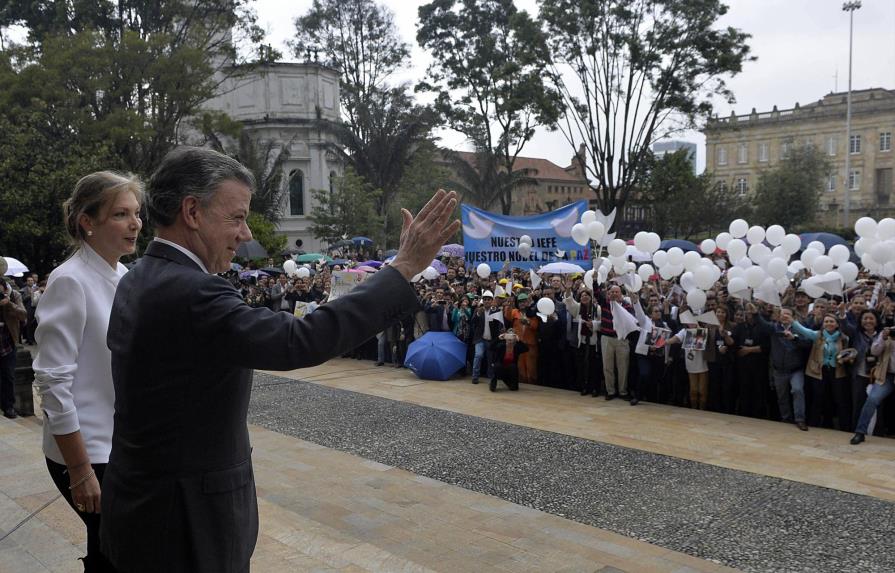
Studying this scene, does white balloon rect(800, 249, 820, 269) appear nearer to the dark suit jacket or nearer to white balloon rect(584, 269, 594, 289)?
white balloon rect(584, 269, 594, 289)

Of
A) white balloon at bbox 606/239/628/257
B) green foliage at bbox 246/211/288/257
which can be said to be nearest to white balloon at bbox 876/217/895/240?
white balloon at bbox 606/239/628/257

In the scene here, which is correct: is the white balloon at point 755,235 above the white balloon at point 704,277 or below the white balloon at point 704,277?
above

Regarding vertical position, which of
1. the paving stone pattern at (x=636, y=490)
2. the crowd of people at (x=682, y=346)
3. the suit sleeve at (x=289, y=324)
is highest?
the suit sleeve at (x=289, y=324)

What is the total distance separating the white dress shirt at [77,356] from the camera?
2.34m

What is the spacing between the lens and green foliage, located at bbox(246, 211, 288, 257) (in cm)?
2878

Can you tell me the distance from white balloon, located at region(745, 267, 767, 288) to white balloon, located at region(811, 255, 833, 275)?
3.94ft

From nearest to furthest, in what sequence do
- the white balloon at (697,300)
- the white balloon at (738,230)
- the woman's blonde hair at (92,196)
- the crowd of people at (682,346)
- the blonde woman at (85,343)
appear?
the blonde woman at (85,343)
the woman's blonde hair at (92,196)
the crowd of people at (682,346)
the white balloon at (697,300)
the white balloon at (738,230)

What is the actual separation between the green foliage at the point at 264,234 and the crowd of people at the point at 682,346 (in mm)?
15439

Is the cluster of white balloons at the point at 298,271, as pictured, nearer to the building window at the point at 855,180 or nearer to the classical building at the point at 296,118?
the classical building at the point at 296,118

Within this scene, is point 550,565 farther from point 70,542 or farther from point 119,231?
point 119,231

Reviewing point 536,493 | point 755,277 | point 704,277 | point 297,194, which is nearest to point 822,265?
point 755,277

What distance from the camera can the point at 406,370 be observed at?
13945 mm

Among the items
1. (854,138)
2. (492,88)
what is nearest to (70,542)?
(492,88)

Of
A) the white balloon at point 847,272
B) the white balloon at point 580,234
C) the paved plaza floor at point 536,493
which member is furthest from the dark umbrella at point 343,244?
the white balloon at point 847,272
